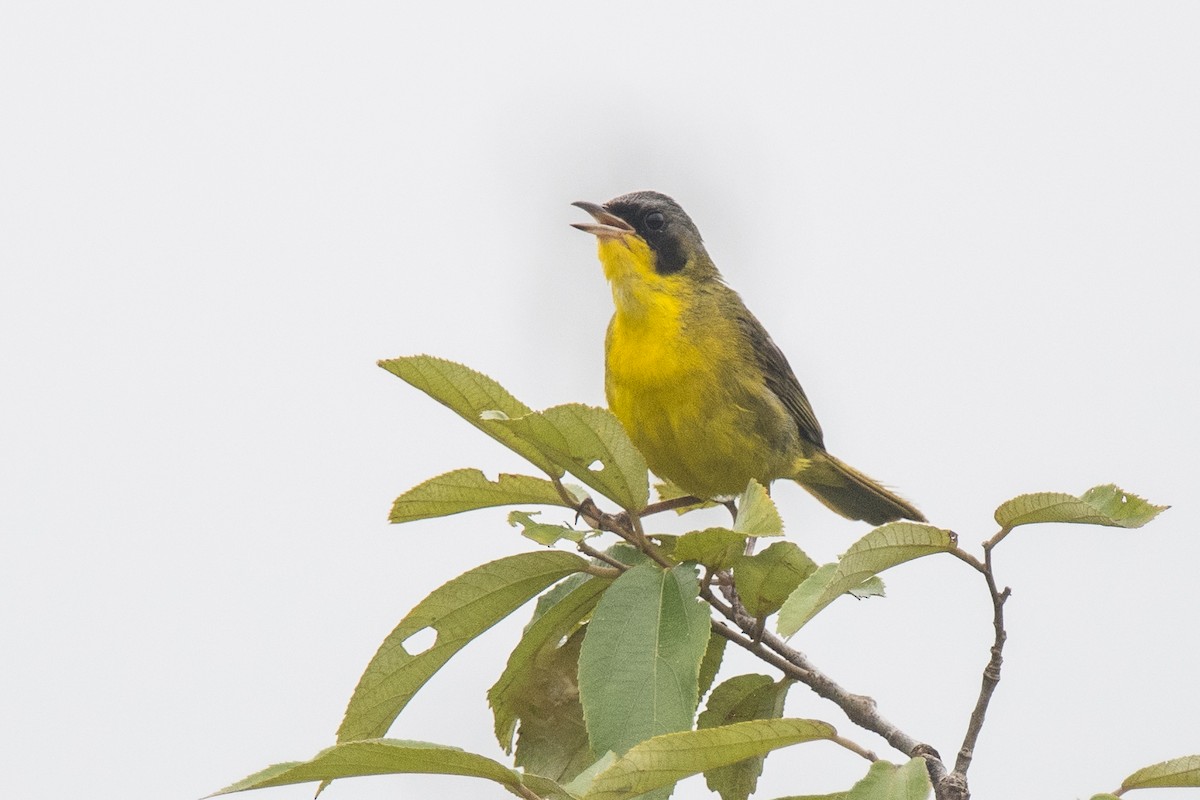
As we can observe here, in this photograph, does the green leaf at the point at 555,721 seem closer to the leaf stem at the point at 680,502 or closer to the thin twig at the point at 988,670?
the thin twig at the point at 988,670

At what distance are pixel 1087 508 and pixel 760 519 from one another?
556mm

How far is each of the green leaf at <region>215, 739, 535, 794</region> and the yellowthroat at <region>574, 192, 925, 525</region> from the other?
245cm

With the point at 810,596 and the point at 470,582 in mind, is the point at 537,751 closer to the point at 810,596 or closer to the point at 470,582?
the point at 470,582

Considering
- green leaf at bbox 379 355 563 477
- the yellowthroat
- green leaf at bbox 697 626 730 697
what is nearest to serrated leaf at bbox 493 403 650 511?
green leaf at bbox 379 355 563 477

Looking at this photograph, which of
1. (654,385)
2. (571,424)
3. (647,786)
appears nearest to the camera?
(647,786)

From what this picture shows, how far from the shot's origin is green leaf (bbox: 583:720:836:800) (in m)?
1.98

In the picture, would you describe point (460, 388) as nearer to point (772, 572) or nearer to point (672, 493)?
point (772, 572)

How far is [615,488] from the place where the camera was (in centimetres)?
263

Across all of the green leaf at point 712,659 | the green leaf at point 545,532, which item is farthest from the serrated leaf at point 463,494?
the green leaf at point 712,659

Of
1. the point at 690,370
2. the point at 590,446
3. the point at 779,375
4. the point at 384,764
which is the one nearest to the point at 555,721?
the point at 590,446

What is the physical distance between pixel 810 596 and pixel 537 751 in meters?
0.82

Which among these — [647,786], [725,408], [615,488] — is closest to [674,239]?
[725,408]

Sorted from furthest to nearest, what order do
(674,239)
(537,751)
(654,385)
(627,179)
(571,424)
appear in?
(627,179) < (674,239) < (654,385) < (537,751) < (571,424)

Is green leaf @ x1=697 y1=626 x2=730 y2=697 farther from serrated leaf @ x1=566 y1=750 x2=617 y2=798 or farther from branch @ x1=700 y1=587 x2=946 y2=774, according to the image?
serrated leaf @ x1=566 y1=750 x2=617 y2=798
